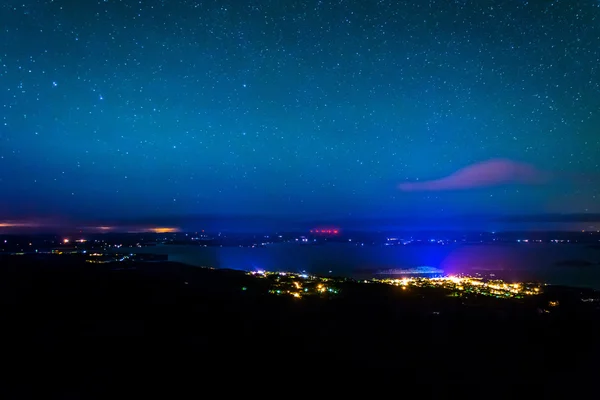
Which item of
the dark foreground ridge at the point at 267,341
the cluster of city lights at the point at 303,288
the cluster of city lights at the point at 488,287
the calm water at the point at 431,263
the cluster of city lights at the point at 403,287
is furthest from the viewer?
the calm water at the point at 431,263

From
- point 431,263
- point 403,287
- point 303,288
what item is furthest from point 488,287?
point 431,263

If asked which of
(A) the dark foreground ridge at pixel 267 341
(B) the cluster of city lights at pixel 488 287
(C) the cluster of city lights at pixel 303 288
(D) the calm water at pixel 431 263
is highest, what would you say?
(A) the dark foreground ridge at pixel 267 341

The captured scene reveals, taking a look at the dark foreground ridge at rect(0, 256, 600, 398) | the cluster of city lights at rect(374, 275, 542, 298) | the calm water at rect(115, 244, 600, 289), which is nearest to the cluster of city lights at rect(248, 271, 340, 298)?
the dark foreground ridge at rect(0, 256, 600, 398)

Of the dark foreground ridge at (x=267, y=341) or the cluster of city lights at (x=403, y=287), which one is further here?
the cluster of city lights at (x=403, y=287)

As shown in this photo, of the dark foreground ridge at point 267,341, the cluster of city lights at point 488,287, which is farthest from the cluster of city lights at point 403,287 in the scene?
the dark foreground ridge at point 267,341

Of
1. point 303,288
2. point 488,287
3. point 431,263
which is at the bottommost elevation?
point 431,263

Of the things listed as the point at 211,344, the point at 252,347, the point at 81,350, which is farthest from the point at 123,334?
the point at 252,347

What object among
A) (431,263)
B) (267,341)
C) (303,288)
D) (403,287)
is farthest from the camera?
(431,263)

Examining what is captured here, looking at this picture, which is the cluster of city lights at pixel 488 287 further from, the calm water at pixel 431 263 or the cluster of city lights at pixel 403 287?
the calm water at pixel 431 263

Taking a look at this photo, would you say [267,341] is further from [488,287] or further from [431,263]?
[431,263]
